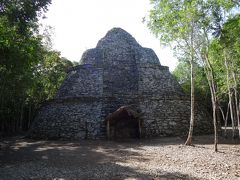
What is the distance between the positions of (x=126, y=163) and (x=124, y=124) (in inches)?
310

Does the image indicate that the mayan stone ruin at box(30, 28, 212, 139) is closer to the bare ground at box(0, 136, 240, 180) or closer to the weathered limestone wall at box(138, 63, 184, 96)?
the weathered limestone wall at box(138, 63, 184, 96)

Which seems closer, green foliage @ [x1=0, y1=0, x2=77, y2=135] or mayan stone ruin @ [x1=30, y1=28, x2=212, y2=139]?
green foliage @ [x1=0, y1=0, x2=77, y2=135]

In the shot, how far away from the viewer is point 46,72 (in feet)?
102

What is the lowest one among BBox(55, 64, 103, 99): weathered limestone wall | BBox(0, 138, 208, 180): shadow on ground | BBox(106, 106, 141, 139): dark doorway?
BBox(0, 138, 208, 180): shadow on ground

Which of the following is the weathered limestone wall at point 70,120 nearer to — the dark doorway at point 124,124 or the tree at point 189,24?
the dark doorway at point 124,124

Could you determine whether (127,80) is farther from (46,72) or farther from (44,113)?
(46,72)

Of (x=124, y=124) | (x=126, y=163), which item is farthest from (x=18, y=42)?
(x=124, y=124)

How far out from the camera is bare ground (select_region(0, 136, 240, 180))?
8.10 meters

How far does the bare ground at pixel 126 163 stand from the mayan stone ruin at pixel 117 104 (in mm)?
4073

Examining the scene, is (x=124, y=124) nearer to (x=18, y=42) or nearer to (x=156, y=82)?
(x=156, y=82)

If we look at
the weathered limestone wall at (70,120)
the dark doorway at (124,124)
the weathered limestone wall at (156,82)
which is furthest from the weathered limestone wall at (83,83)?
the weathered limestone wall at (156,82)

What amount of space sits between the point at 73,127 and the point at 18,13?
858 cm

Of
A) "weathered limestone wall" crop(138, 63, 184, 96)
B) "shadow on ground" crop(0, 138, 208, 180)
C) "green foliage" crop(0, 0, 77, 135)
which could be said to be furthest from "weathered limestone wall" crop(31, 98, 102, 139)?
"weathered limestone wall" crop(138, 63, 184, 96)

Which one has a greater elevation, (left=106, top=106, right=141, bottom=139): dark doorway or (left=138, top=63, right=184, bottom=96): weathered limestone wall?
(left=138, top=63, right=184, bottom=96): weathered limestone wall
